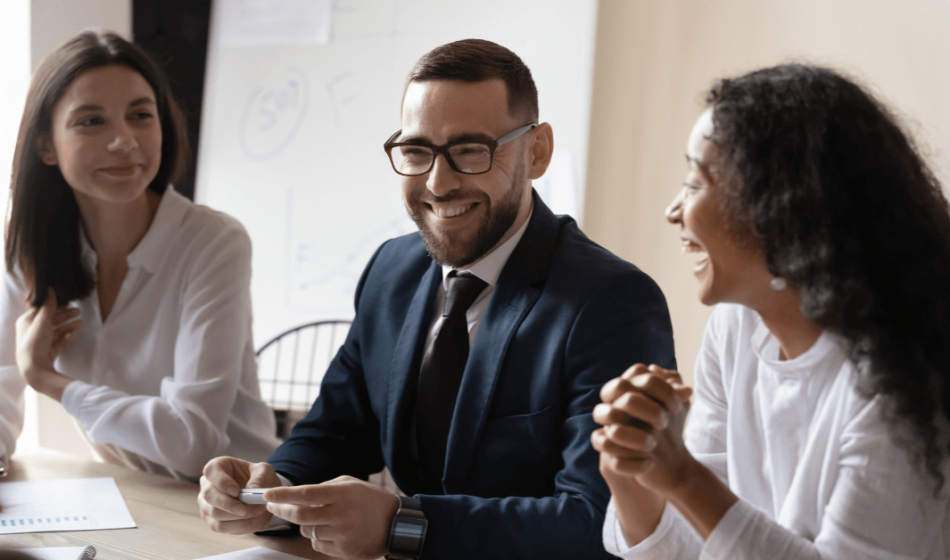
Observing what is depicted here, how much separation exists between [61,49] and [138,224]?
1.44 ft

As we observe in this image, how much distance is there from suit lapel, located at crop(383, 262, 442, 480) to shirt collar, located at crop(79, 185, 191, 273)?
2.51 ft

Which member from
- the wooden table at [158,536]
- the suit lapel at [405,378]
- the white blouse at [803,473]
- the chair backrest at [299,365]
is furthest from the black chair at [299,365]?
the white blouse at [803,473]

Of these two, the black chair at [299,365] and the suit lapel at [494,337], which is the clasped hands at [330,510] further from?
the black chair at [299,365]

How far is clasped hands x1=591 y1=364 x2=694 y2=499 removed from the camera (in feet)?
2.49

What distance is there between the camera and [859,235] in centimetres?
77

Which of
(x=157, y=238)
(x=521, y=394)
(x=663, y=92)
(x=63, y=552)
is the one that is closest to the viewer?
(x=63, y=552)

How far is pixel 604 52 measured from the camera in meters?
2.42

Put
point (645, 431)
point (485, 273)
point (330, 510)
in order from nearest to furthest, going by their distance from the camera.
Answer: point (645, 431) < point (330, 510) < point (485, 273)

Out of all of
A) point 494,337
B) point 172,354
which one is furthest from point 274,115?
point 494,337

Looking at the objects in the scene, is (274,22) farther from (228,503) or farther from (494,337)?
(228,503)

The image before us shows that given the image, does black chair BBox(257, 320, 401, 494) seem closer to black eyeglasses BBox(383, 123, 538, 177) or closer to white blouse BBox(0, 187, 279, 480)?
white blouse BBox(0, 187, 279, 480)

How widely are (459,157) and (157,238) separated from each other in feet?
3.06

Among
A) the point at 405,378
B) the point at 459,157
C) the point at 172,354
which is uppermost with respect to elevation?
the point at 459,157

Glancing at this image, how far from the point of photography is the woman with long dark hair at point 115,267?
5.59 feet
